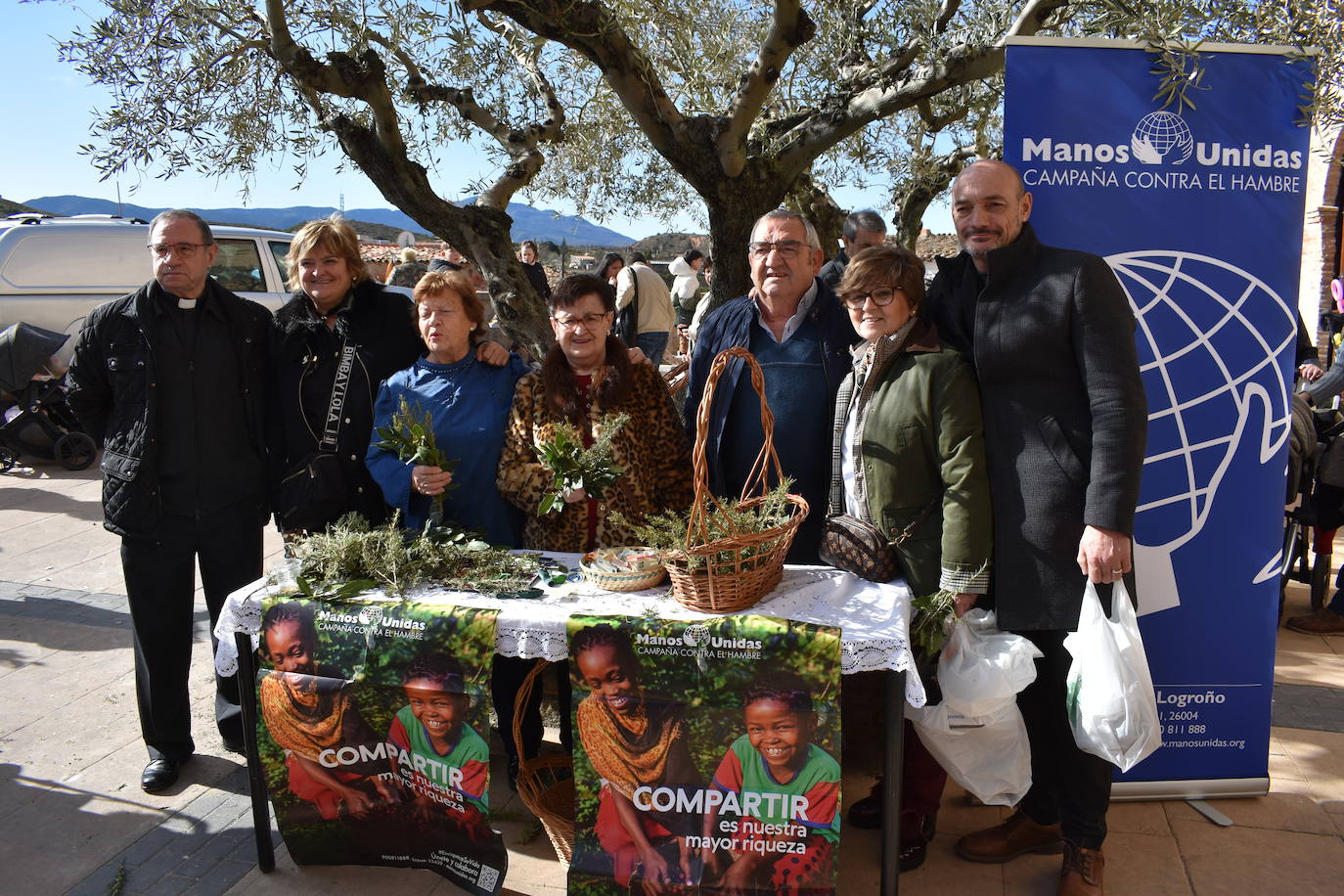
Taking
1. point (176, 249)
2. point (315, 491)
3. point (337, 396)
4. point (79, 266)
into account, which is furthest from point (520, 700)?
point (79, 266)

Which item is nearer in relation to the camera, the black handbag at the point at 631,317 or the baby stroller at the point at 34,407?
the baby stroller at the point at 34,407

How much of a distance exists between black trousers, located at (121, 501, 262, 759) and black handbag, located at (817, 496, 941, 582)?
2.18 m

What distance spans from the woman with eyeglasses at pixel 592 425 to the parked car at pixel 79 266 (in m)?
7.65

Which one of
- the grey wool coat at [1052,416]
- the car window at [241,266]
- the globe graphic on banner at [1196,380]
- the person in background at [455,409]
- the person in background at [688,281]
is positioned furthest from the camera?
the person in background at [688,281]

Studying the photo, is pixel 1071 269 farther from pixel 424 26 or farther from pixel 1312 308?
→ pixel 1312 308

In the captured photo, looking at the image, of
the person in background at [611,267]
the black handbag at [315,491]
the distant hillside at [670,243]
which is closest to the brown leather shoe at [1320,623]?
the black handbag at [315,491]

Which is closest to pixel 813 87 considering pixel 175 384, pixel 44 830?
pixel 175 384

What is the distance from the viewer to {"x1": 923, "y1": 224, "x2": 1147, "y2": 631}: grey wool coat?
2.47 m

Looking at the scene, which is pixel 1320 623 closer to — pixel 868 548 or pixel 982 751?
pixel 982 751

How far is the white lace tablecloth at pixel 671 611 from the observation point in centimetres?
236

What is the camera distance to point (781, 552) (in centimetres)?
253

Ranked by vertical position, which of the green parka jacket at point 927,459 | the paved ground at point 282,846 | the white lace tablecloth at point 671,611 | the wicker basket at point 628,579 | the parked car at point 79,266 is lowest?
the paved ground at point 282,846

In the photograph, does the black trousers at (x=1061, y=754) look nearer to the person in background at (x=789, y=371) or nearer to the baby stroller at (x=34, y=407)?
the person in background at (x=789, y=371)

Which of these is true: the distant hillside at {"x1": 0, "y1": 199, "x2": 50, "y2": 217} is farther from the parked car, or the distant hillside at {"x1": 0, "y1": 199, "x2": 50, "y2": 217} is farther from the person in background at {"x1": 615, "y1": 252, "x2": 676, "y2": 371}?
the person in background at {"x1": 615, "y1": 252, "x2": 676, "y2": 371}
